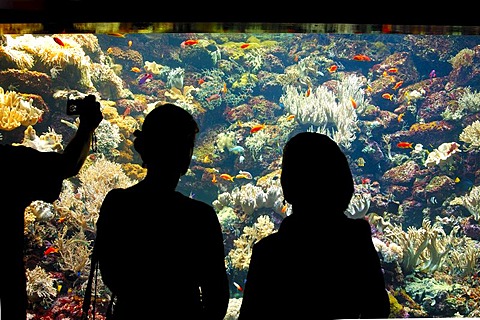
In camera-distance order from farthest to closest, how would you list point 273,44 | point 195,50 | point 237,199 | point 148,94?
point 273,44 → point 195,50 → point 148,94 → point 237,199

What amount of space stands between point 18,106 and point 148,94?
17.0 feet

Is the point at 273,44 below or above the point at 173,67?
above

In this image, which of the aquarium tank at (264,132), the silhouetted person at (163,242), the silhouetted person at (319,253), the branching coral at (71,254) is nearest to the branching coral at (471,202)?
the aquarium tank at (264,132)

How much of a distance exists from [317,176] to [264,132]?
425 inches

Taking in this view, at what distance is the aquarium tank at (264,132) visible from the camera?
8.50m

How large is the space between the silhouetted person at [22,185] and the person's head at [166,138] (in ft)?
0.65

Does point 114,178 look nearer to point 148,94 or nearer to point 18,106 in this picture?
point 18,106

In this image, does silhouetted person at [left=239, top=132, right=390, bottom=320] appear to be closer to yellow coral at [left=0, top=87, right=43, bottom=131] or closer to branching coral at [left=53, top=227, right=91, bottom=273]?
branching coral at [left=53, top=227, right=91, bottom=273]

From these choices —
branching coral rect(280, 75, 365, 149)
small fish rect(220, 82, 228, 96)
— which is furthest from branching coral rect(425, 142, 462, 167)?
small fish rect(220, 82, 228, 96)

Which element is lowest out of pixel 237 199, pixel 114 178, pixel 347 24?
pixel 237 199

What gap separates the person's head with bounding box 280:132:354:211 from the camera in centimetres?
124

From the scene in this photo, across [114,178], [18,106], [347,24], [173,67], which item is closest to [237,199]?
[114,178]

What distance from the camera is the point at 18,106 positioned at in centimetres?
821

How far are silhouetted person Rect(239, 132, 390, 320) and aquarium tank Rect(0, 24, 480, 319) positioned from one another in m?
6.97
